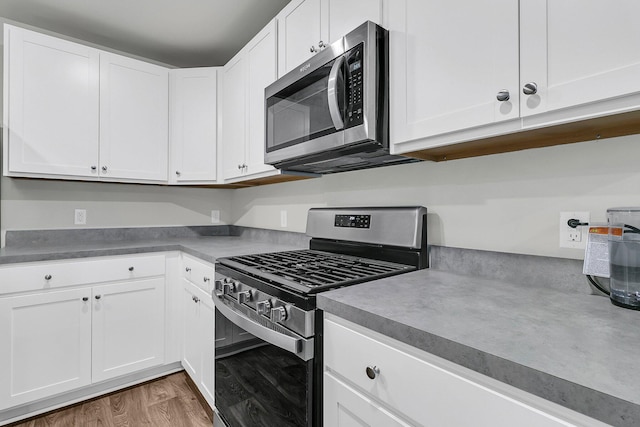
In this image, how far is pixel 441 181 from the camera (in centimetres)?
139

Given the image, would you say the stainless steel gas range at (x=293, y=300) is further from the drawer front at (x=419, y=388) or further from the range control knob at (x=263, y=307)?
the drawer front at (x=419, y=388)

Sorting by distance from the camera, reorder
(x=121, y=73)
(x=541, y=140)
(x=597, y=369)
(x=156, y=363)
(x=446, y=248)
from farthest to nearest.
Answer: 1. (x=121, y=73)
2. (x=156, y=363)
3. (x=446, y=248)
4. (x=541, y=140)
5. (x=597, y=369)

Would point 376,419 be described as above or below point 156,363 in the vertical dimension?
above

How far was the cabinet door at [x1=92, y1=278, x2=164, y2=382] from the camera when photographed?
2.00m

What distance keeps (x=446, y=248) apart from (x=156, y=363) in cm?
204

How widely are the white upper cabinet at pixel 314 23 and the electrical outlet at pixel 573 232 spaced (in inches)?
37.5

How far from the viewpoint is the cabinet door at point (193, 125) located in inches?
99.6

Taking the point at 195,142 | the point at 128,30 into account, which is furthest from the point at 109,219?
the point at 128,30

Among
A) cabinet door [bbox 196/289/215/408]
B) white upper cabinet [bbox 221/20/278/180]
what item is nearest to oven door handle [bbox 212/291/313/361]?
cabinet door [bbox 196/289/215/408]

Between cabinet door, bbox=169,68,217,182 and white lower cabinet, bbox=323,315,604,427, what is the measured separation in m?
1.97

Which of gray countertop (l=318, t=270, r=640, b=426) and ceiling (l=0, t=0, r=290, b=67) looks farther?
ceiling (l=0, t=0, r=290, b=67)

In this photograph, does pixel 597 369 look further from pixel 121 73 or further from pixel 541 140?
pixel 121 73

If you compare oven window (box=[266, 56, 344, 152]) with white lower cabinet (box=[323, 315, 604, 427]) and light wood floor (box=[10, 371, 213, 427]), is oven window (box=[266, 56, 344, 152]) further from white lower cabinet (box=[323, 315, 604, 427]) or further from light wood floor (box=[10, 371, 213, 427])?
light wood floor (box=[10, 371, 213, 427])

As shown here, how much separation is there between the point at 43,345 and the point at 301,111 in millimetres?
1960
